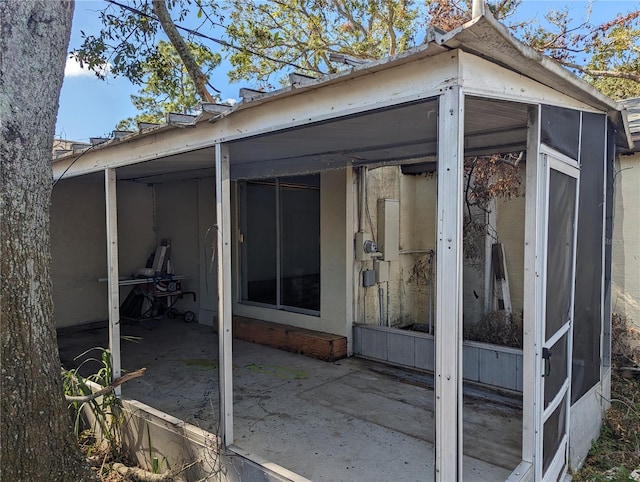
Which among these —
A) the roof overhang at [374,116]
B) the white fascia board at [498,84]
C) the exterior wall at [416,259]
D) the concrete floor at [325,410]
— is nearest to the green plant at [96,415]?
the concrete floor at [325,410]

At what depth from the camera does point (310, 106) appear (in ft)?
7.94

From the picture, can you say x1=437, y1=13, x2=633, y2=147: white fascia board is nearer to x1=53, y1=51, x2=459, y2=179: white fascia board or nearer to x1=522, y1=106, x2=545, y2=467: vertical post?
x1=53, y1=51, x2=459, y2=179: white fascia board

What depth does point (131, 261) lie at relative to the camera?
7.67 meters

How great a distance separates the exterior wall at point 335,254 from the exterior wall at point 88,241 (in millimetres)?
3743

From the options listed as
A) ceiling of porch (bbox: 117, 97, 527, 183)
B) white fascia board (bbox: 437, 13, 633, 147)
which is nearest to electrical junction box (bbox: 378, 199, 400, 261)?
ceiling of porch (bbox: 117, 97, 527, 183)

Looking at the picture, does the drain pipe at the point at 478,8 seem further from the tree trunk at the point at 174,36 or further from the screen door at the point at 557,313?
the tree trunk at the point at 174,36

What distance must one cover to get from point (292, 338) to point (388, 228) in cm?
191

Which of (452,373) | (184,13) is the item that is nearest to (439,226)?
(452,373)

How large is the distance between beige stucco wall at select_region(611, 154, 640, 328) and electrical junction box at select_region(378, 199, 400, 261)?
8.56ft

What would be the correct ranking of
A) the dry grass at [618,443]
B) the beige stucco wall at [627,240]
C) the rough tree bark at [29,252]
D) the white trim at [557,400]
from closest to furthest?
the rough tree bark at [29,252] < the white trim at [557,400] < the dry grass at [618,443] < the beige stucco wall at [627,240]

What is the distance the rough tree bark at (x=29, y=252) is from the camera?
93.3 inches

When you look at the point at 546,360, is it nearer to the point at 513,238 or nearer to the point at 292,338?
the point at 292,338

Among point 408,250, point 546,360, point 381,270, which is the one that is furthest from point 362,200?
point 546,360

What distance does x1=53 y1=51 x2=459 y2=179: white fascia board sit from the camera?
1899mm
